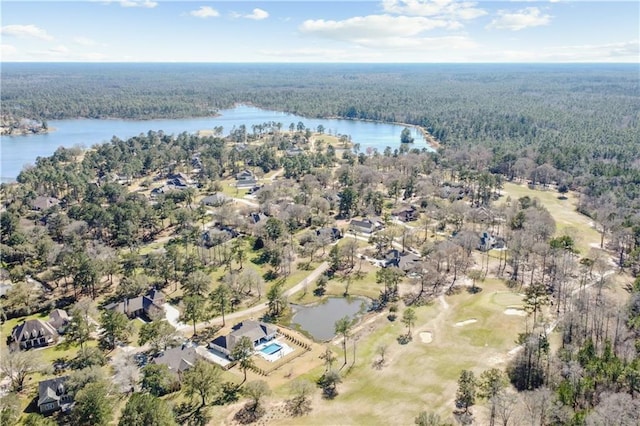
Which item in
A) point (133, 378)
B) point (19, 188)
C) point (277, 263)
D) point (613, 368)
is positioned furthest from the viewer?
point (19, 188)

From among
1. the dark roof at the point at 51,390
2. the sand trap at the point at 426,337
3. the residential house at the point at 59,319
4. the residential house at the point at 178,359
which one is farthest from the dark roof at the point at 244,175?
the dark roof at the point at 51,390

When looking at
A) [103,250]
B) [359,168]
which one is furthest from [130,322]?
[359,168]

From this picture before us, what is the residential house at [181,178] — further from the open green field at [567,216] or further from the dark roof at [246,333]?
the open green field at [567,216]

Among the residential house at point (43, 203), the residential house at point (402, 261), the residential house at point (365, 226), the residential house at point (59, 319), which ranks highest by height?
the residential house at point (43, 203)

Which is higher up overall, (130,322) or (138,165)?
(138,165)

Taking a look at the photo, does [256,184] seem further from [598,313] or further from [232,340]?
[598,313]

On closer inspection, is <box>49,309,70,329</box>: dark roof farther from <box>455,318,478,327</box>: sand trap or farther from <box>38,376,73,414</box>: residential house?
<box>455,318,478,327</box>: sand trap
